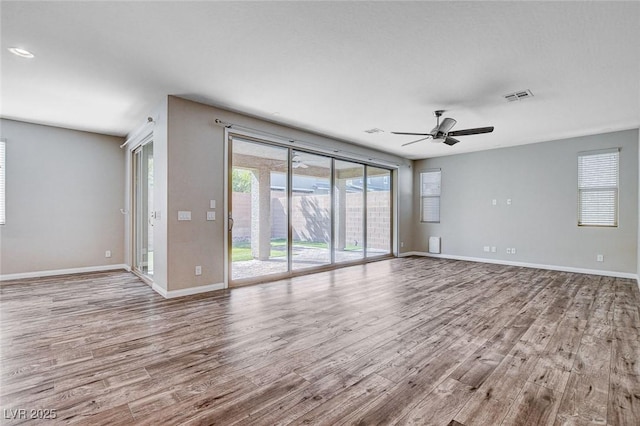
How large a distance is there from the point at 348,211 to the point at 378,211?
117 centimetres

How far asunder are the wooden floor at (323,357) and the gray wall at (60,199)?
3.97ft

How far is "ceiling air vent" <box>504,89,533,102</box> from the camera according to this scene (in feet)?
12.4

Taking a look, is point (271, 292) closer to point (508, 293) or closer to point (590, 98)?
point (508, 293)

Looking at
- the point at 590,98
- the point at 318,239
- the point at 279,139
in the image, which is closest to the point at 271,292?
the point at 318,239

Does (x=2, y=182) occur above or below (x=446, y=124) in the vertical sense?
below

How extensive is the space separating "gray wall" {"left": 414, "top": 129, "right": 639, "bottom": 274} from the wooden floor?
1.69 meters

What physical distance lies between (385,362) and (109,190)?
20.4 ft

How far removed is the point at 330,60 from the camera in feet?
9.95

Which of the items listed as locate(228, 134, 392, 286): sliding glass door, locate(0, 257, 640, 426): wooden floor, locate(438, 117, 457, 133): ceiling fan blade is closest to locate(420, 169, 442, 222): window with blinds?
locate(228, 134, 392, 286): sliding glass door

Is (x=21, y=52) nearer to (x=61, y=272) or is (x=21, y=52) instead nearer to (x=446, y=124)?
(x=61, y=272)

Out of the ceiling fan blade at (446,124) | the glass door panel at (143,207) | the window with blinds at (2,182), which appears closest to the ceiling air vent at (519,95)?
the ceiling fan blade at (446,124)

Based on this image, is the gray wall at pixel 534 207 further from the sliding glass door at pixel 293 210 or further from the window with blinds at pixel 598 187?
the sliding glass door at pixel 293 210

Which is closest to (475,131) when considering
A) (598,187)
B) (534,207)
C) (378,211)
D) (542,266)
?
(534,207)

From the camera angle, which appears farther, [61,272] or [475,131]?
[61,272]
